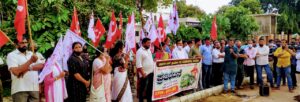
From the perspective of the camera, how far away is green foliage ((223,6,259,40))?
26.6m

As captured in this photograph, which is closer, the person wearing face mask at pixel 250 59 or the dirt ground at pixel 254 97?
the dirt ground at pixel 254 97

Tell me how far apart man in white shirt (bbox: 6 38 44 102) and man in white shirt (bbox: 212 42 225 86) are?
6.06m

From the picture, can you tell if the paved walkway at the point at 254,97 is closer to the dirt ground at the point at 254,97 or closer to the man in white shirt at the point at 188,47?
the dirt ground at the point at 254,97

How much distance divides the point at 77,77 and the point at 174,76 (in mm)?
3191

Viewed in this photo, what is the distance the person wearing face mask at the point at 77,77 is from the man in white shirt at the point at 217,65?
5.28 m

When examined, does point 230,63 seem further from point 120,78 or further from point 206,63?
point 120,78

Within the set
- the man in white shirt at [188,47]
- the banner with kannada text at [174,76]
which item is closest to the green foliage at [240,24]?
the man in white shirt at [188,47]

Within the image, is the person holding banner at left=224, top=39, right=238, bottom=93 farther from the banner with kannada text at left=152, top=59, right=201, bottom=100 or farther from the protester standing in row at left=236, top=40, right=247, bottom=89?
the banner with kannada text at left=152, top=59, right=201, bottom=100

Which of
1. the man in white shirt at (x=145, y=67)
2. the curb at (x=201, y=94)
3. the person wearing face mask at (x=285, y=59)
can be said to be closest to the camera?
the man in white shirt at (x=145, y=67)

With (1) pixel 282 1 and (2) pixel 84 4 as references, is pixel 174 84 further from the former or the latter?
(1) pixel 282 1

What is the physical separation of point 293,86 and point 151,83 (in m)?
5.59

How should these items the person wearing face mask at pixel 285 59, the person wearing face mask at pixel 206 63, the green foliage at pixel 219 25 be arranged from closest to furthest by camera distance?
the person wearing face mask at pixel 206 63 < the person wearing face mask at pixel 285 59 < the green foliage at pixel 219 25

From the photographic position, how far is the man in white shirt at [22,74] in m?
5.46

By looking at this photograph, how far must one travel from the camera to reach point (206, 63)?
10.2 m
